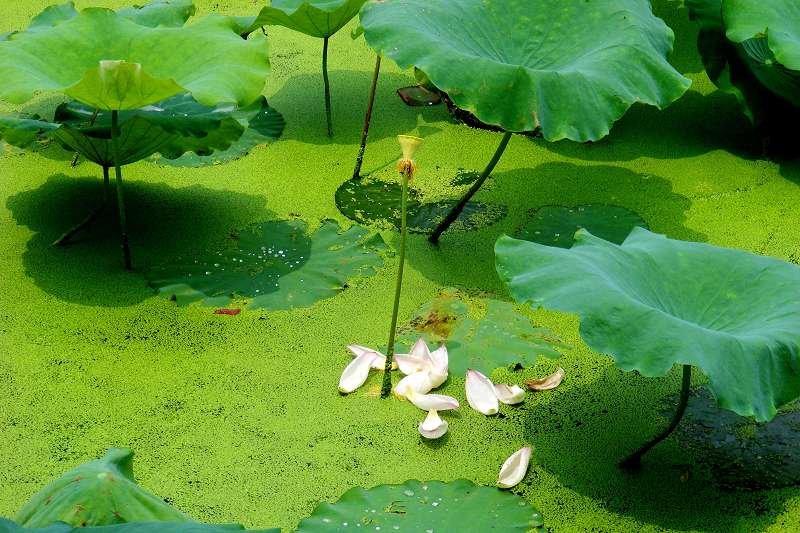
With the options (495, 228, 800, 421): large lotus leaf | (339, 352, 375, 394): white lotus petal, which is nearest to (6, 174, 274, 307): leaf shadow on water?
(339, 352, 375, 394): white lotus petal

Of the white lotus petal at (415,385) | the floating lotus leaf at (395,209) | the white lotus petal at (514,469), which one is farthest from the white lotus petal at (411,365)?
the floating lotus leaf at (395,209)

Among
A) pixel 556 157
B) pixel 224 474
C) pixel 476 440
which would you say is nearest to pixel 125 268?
pixel 224 474

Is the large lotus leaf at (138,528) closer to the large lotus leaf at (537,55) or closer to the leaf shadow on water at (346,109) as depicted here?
the large lotus leaf at (537,55)

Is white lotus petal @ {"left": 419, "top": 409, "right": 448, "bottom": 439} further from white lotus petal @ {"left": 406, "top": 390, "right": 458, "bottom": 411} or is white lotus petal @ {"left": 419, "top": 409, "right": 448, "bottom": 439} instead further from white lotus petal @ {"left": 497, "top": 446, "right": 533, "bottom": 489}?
white lotus petal @ {"left": 497, "top": 446, "right": 533, "bottom": 489}

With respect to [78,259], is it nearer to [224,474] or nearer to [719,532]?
[224,474]

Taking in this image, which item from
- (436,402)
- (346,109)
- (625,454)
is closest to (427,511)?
(436,402)

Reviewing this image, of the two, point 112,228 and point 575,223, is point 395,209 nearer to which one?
point 575,223
